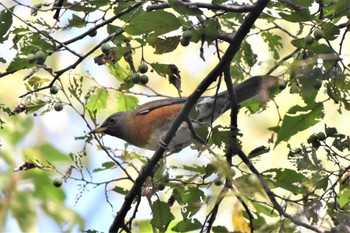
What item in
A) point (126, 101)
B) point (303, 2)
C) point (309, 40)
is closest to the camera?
point (309, 40)

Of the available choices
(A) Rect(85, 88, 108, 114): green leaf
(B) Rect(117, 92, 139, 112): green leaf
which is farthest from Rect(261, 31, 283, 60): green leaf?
(A) Rect(85, 88, 108, 114): green leaf

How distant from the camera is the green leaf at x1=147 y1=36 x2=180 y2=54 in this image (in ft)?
9.44

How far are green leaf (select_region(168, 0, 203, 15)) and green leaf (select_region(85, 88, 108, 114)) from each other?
3.52 feet

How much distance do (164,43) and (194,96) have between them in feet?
0.77

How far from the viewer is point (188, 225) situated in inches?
124

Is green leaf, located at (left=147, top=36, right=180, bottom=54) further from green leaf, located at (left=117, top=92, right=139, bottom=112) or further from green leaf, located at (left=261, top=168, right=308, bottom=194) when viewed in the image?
green leaf, located at (left=117, top=92, right=139, bottom=112)

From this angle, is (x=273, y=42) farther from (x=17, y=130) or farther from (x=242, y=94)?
(x=17, y=130)

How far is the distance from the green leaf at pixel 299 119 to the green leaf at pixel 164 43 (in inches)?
22.6

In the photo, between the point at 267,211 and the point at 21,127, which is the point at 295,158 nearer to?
the point at 267,211

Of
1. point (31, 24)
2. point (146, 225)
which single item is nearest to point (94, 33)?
point (31, 24)

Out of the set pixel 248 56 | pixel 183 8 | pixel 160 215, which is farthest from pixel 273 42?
pixel 183 8

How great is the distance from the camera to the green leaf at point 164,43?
9.44ft

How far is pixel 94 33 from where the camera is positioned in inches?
131

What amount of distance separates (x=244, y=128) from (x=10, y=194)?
3.40m
